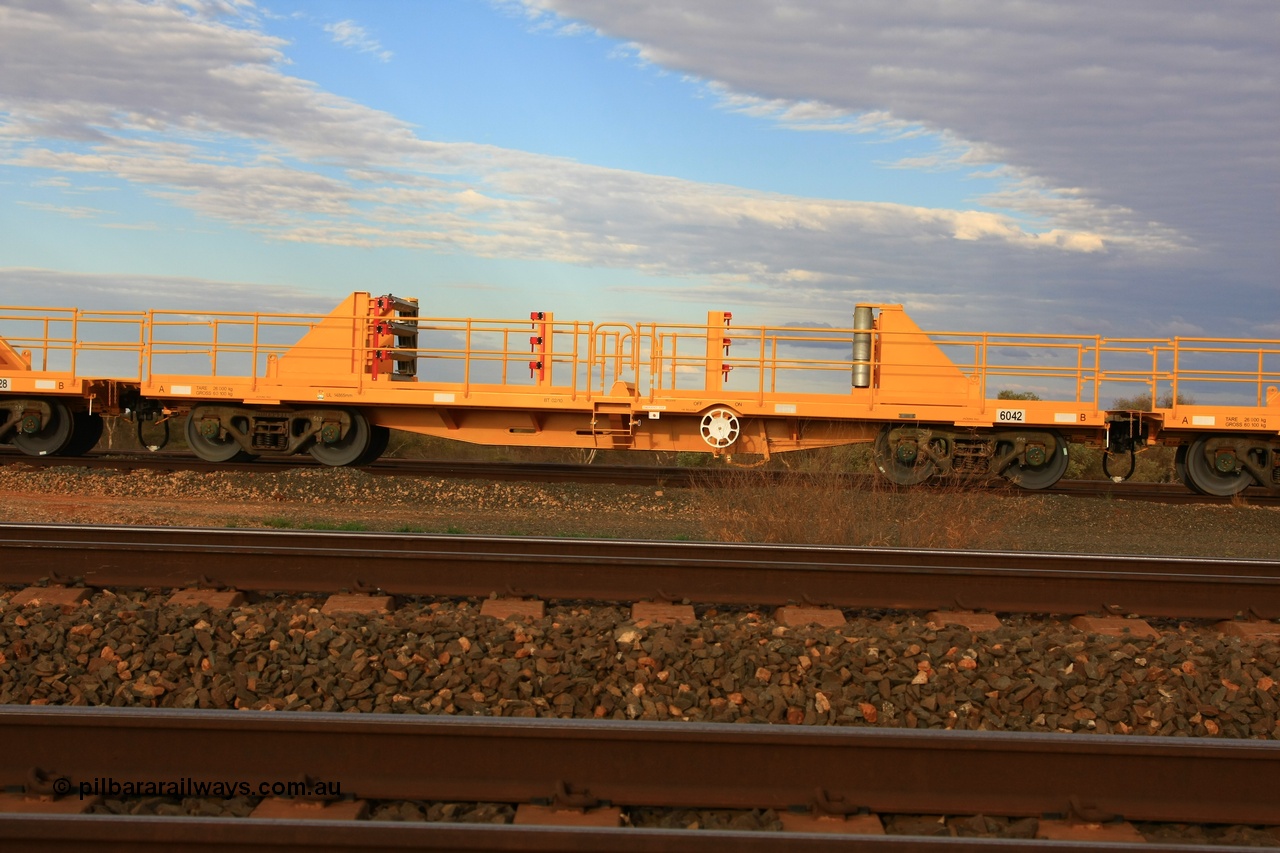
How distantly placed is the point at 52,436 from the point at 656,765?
14.8 metres

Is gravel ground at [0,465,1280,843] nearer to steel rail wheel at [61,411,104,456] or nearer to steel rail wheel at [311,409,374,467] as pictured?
steel rail wheel at [311,409,374,467]

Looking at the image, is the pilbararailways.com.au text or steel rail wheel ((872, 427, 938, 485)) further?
steel rail wheel ((872, 427, 938, 485))

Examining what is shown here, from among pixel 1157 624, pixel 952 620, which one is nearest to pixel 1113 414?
pixel 1157 624

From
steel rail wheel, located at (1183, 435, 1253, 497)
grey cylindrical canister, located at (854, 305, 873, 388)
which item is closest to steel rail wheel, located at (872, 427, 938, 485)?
grey cylindrical canister, located at (854, 305, 873, 388)

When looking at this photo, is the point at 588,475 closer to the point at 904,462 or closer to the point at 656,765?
the point at 904,462

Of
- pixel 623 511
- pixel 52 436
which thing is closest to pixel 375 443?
pixel 52 436

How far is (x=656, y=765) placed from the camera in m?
4.13

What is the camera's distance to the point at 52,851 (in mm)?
3361

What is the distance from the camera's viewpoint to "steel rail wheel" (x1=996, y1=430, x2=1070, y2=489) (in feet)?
48.3

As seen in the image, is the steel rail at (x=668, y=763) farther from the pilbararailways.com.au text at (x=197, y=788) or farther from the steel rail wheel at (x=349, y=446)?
the steel rail wheel at (x=349, y=446)

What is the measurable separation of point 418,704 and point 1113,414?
41.8 feet

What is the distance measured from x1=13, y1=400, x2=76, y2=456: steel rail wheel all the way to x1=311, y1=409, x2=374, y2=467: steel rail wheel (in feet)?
12.9

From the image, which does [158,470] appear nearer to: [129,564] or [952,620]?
[129,564]

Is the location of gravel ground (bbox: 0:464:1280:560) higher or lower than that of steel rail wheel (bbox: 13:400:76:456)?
lower
